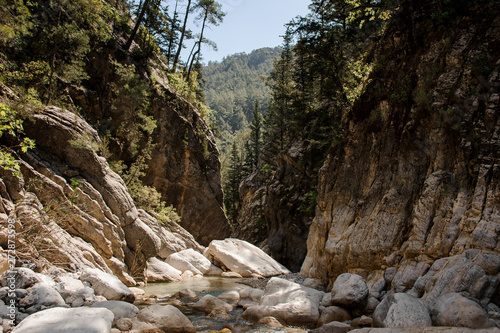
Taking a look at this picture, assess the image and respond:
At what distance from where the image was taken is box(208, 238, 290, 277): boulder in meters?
17.6

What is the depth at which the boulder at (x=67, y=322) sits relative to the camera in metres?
4.93

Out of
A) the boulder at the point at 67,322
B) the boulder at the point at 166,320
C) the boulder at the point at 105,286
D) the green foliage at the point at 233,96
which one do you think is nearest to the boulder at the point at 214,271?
the boulder at the point at 105,286

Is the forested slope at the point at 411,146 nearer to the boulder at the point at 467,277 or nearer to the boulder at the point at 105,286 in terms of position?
the boulder at the point at 467,277

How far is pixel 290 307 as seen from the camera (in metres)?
8.38

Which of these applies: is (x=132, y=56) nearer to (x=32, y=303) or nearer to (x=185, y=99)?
(x=185, y=99)

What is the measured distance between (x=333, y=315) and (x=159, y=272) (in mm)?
9188

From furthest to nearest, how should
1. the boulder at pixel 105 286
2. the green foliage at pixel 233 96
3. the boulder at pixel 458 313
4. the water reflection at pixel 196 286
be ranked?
the green foliage at pixel 233 96 → the water reflection at pixel 196 286 → the boulder at pixel 105 286 → the boulder at pixel 458 313

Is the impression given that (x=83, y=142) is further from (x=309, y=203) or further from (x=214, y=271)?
(x=309, y=203)

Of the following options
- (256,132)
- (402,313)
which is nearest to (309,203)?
(402,313)

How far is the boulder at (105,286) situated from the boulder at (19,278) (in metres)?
1.74

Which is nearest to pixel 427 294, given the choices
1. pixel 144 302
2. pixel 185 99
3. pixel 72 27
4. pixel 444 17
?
pixel 144 302

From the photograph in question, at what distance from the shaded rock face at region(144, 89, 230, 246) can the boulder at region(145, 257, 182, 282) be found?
8.77 m

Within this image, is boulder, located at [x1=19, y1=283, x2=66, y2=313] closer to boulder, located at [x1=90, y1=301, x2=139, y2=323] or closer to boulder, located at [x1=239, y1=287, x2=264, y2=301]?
boulder, located at [x1=90, y1=301, x2=139, y2=323]

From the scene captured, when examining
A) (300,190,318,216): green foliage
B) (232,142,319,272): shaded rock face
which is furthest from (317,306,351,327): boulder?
(232,142,319,272): shaded rock face
